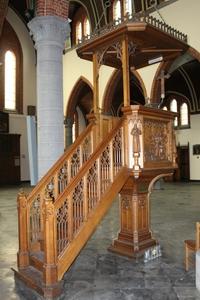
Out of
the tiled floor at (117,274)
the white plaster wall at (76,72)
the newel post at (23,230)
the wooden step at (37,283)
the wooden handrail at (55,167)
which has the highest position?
the white plaster wall at (76,72)

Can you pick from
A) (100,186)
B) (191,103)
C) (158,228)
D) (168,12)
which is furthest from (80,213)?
(191,103)

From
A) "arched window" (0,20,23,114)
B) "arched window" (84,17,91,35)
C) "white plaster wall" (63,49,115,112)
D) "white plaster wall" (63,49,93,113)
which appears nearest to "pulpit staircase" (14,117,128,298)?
"white plaster wall" (63,49,115,112)

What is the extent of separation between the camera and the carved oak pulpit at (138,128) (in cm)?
447

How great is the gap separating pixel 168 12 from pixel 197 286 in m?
10.0

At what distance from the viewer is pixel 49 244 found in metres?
3.54

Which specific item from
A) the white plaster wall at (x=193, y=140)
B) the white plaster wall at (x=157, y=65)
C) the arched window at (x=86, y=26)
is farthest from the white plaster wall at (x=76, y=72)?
the white plaster wall at (x=193, y=140)

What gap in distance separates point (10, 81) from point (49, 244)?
16013 millimetres

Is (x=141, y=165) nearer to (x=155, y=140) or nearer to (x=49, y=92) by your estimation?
(x=155, y=140)

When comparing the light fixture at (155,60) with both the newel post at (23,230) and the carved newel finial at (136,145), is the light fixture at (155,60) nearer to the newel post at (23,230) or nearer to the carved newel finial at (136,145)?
the carved newel finial at (136,145)

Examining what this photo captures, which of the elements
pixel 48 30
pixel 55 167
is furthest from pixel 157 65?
pixel 55 167

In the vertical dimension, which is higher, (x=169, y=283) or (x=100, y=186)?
(x=100, y=186)

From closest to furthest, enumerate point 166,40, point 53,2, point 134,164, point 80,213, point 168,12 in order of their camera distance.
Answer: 1. point 80,213
2. point 134,164
3. point 166,40
4. point 53,2
5. point 168,12

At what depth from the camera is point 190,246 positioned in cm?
432

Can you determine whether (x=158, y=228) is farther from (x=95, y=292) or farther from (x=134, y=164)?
(x=95, y=292)
